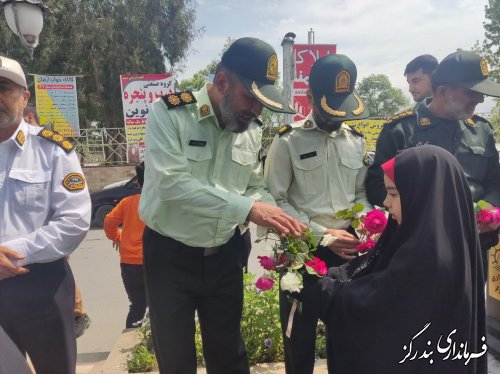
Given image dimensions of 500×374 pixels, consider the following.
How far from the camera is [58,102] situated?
11.5m

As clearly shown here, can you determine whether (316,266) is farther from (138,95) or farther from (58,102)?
(58,102)

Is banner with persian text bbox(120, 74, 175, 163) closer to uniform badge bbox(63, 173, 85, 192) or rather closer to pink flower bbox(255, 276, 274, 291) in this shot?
uniform badge bbox(63, 173, 85, 192)

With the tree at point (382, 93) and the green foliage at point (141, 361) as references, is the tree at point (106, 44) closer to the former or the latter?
the green foliage at point (141, 361)

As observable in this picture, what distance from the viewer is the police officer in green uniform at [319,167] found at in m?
2.23

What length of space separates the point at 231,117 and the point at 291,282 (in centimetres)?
80

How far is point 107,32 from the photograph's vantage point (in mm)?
16438

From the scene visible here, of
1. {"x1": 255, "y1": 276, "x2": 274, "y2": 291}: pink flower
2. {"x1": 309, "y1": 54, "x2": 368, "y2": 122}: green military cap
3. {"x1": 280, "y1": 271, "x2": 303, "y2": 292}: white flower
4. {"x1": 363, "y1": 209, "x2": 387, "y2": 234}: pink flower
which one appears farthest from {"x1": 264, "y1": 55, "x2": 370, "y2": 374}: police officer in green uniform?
{"x1": 280, "y1": 271, "x2": 303, "y2": 292}: white flower

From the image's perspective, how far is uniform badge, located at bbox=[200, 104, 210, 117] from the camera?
201 centimetres

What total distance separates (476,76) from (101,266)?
570 centimetres

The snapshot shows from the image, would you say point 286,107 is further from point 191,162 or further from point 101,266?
point 101,266

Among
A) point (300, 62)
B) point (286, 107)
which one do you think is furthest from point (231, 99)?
point (300, 62)

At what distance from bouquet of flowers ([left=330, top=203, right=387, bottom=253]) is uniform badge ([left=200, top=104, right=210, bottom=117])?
0.76 m

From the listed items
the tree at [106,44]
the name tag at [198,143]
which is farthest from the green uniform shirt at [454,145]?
the tree at [106,44]

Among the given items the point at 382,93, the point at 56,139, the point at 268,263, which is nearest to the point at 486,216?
the point at 268,263
